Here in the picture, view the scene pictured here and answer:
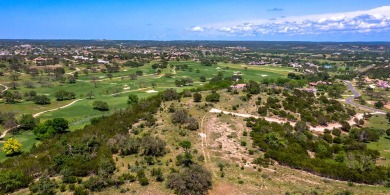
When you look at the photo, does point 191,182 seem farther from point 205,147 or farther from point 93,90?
point 93,90

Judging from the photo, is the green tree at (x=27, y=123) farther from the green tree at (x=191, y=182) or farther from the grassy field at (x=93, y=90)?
the green tree at (x=191, y=182)

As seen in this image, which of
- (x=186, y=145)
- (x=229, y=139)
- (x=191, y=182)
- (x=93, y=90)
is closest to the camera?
(x=191, y=182)

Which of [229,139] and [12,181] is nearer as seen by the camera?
[12,181]

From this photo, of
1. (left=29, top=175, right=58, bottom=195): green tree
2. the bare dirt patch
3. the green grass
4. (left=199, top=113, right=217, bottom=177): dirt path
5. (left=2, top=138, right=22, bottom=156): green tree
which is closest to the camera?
(left=29, top=175, right=58, bottom=195): green tree

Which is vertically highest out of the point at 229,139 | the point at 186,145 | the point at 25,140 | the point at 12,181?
the point at 186,145

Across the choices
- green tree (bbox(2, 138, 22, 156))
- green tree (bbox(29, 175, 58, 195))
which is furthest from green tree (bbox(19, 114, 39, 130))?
green tree (bbox(29, 175, 58, 195))

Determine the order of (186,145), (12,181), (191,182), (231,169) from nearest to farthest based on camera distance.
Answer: (191,182)
(12,181)
(231,169)
(186,145)

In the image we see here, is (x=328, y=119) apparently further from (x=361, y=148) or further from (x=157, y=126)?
(x=157, y=126)

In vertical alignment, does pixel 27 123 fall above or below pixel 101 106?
above

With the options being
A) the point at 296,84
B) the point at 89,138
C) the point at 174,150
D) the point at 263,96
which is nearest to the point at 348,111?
the point at 263,96

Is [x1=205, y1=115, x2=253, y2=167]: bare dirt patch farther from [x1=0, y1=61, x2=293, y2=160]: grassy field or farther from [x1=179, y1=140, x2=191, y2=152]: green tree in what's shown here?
[x1=0, y1=61, x2=293, y2=160]: grassy field

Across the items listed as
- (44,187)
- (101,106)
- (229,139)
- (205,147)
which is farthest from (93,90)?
(44,187)
